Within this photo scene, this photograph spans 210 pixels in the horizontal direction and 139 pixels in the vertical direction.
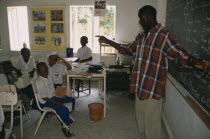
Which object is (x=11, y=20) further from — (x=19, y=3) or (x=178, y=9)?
(x=178, y=9)

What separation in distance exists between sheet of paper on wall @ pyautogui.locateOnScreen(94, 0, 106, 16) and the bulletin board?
1.05m

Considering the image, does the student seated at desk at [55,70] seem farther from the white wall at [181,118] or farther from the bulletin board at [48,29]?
the bulletin board at [48,29]

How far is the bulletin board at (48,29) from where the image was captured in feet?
19.6

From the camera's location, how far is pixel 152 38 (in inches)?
75.2

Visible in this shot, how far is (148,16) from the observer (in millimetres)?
1909

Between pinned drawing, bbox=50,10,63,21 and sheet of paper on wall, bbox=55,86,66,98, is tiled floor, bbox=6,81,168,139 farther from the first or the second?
pinned drawing, bbox=50,10,63,21

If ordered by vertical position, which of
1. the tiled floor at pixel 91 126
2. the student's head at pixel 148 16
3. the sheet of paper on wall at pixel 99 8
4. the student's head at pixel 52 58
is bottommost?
the tiled floor at pixel 91 126

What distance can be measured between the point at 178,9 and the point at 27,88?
3.05 metres

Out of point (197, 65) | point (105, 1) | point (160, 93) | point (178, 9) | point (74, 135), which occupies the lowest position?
point (74, 135)

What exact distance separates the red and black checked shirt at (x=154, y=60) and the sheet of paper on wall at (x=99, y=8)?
3804 millimetres

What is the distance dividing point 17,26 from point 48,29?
46.8 inches

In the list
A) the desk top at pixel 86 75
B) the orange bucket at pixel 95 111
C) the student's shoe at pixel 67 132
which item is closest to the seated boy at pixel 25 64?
the desk top at pixel 86 75

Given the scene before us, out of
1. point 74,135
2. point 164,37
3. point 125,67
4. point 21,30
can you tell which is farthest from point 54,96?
point 21,30

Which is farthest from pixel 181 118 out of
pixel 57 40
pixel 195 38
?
pixel 57 40
